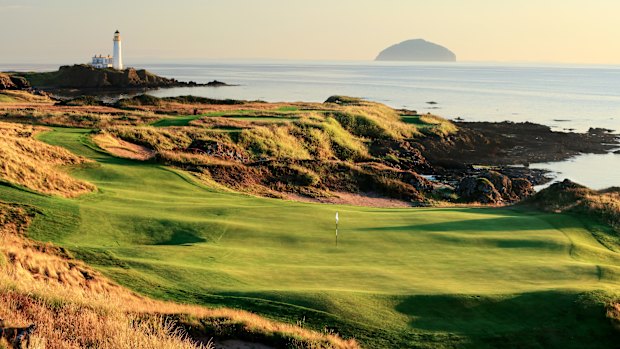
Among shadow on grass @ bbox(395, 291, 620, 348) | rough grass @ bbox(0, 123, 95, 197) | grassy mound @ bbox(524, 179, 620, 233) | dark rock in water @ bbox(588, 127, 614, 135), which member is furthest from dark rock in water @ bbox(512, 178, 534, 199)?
dark rock in water @ bbox(588, 127, 614, 135)

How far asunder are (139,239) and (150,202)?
17.3 ft

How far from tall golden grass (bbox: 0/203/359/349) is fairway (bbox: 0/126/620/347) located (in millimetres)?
758

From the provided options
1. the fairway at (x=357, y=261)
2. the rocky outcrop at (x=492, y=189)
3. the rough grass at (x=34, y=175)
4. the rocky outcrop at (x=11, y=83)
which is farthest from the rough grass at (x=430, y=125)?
the rocky outcrop at (x=11, y=83)

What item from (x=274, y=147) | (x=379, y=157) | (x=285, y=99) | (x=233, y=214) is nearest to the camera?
(x=233, y=214)

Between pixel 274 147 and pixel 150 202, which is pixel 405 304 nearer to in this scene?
pixel 150 202

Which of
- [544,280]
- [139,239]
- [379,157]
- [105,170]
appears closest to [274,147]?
[379,157]

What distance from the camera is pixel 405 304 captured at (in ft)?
46.0

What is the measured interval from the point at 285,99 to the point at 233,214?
111772 millimetres

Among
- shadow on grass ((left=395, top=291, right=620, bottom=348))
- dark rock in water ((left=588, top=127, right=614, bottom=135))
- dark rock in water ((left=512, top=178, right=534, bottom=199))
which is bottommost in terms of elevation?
dark rock in water ((left=512, top=178, right=534, bottom=199))

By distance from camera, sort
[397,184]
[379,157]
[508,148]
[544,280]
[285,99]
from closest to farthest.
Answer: [544,280]
[397,184]
[379,157]
[508,148]
[285,99]

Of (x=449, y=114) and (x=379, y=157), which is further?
(x=449, y=114)

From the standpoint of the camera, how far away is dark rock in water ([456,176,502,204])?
1614 inches

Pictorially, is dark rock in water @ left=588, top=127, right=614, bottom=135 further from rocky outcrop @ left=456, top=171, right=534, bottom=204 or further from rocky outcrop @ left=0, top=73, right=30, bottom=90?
rocky outcrop @ left=0, top=73, right=30, bottom=90

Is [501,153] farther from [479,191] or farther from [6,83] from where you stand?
[6,83]
